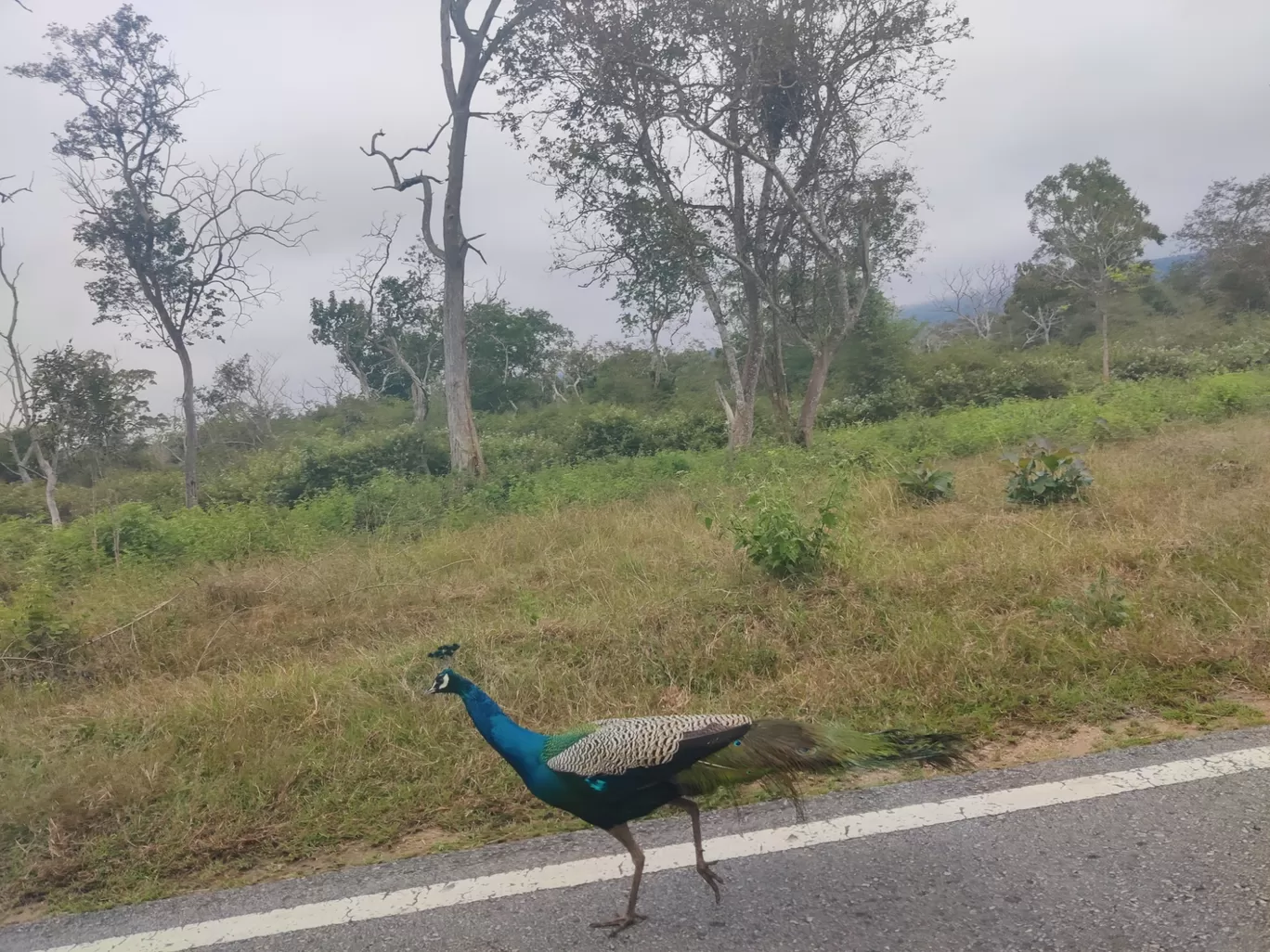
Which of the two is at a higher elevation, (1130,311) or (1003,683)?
(1130,311)

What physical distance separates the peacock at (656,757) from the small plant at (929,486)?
16.4 feet

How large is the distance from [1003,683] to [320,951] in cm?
285

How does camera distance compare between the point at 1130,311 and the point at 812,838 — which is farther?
the point at 1130,311

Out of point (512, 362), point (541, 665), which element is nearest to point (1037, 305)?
point (512, 362)

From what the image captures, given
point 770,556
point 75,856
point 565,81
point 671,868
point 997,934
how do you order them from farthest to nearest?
point 565,81, point 770,556, point 75,856, point 671,868, point 997,934

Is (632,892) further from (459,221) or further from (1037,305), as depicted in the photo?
(1037,305)

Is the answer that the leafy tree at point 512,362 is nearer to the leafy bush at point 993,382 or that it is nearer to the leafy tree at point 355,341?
the leafy tree at point 355,341

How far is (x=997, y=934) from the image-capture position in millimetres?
2086

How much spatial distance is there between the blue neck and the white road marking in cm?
46

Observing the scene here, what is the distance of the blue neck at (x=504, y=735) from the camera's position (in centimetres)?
231

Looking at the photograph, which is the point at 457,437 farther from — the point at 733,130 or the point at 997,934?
the point at 997,934

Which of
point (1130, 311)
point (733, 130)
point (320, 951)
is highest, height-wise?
point (733, 130)

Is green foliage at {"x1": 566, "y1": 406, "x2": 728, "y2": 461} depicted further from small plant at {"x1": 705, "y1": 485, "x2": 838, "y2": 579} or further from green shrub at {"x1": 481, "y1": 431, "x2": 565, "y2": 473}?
small plant at {"x1": 705, "y1": 485, "x2": 838, "y2": 579}

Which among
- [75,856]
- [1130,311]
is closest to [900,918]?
[75,856]
